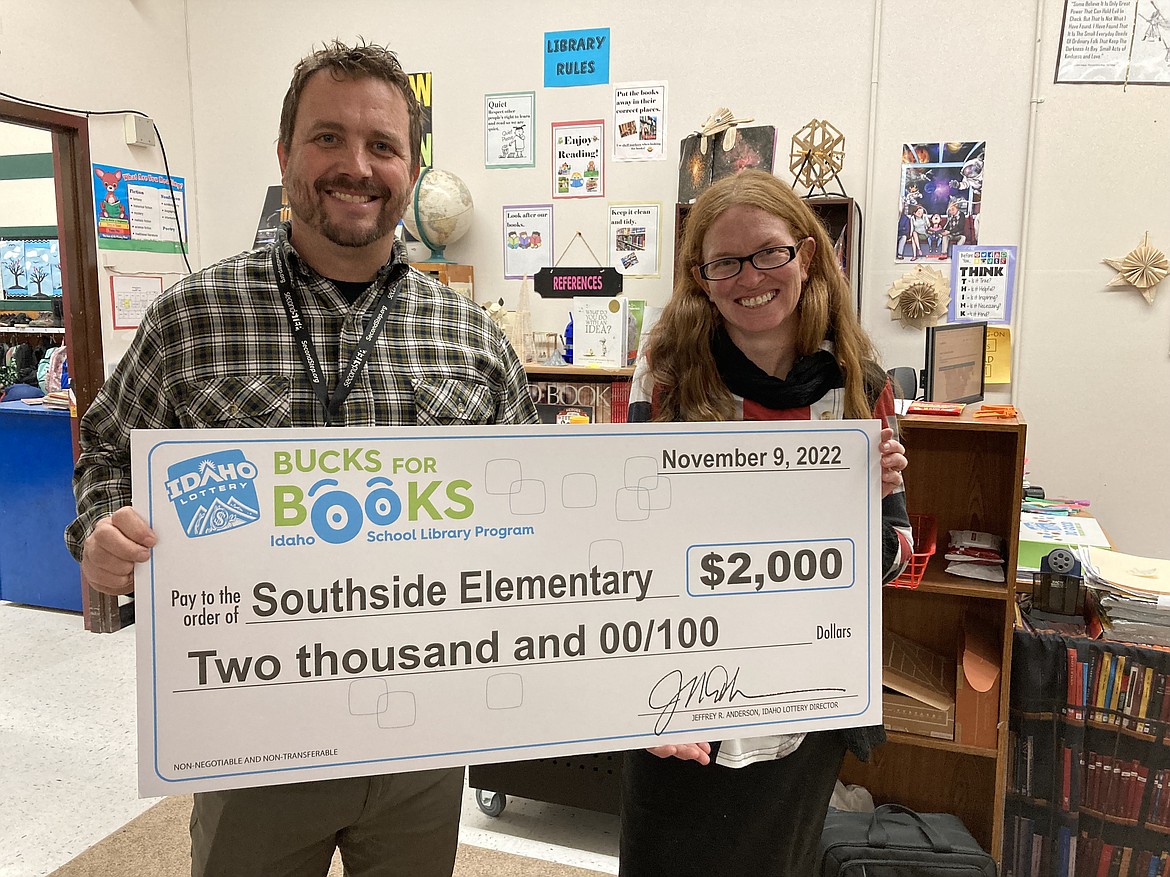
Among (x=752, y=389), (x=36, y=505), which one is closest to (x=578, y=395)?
(x=752, y=389)

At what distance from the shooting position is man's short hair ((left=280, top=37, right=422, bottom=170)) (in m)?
1.27

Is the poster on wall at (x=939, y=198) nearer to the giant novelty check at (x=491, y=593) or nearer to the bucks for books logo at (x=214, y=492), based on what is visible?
the giant novelty check at (x=491, y=593)

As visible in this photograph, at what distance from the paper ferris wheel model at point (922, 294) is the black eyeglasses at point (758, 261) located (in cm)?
203

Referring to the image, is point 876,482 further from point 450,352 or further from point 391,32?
point 391,32

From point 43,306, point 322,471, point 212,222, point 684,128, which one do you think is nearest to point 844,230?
point 684,128

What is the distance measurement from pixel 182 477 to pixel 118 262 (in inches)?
124

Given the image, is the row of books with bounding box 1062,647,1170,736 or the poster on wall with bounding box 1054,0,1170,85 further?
the poster on wall with bounding box 1054,0,1170,85

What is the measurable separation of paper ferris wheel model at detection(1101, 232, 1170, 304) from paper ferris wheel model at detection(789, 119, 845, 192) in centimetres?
105

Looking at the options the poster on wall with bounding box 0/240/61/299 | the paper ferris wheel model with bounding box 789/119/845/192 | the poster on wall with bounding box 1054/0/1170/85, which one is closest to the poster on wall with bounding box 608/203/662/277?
the paper ferris wheel model with bounding box 789/119/845/192

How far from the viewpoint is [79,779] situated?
101 inches

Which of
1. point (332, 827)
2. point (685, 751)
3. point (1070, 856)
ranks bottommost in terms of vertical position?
point (1070, 856)

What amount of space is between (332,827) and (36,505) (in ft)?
11.5

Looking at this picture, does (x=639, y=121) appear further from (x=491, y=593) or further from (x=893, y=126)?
(x=491, y=593)

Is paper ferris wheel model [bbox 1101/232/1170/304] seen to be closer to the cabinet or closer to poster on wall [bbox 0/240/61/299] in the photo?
the cabinet
